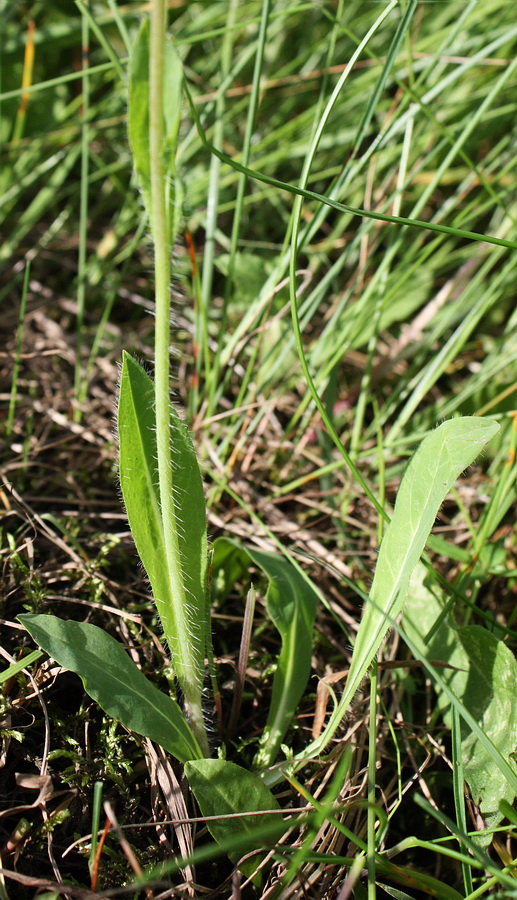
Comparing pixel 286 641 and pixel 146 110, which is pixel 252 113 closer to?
pixel 146 110

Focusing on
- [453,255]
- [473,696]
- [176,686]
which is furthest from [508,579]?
[453,255]

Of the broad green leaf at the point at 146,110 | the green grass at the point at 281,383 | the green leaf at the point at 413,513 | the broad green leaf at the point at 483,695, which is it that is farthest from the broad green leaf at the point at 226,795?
the broad green leaf at the point at 146,110

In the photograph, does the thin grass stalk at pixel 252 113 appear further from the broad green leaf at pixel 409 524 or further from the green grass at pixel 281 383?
the broad green leaf at pixel 409 524

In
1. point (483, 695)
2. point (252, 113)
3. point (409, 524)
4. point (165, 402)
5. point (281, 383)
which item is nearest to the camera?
point (165, 402)

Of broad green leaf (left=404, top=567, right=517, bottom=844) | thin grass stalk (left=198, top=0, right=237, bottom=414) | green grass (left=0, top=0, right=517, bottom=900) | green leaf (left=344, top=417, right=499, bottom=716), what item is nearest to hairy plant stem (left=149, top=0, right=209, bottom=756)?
green grass (left=0, top=0, right=517, bottom=900)

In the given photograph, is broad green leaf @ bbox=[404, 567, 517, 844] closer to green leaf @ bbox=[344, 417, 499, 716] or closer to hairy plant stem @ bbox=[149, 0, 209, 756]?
green leaf @ bbox=[344, 417, 499, 716]

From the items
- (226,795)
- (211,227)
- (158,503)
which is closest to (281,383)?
(211,227)

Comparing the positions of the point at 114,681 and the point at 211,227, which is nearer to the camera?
the point at 114,681


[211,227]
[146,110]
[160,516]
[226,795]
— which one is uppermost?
[146,110]
